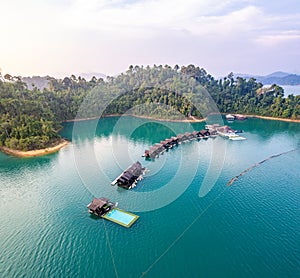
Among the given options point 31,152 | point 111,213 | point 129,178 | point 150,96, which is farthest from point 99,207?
point 150,96

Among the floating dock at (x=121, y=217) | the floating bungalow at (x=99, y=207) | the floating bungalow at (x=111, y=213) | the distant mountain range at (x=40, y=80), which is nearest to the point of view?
the floating dock at (x=121, y=217)

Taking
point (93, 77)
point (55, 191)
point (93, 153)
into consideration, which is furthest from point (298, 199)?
point (93, 77)

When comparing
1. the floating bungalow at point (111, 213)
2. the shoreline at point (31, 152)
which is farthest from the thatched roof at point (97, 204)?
the shoreline at point (31, 152)

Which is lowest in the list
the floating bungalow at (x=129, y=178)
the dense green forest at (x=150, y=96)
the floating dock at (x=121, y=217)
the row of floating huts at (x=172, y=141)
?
the floating dock at (x=121, y=217)

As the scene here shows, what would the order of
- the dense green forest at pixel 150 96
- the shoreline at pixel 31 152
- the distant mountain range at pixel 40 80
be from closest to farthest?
the shoreline at pixel 31 152 < the dense green forest at pixel 150 96 < the distant mountain range at pixel 40 80

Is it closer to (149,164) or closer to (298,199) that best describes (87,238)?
(149,164)

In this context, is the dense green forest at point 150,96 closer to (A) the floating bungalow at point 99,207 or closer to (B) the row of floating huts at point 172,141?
(B) the row of floating huts at point 172,141

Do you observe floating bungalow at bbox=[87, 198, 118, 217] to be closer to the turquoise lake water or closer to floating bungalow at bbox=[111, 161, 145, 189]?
the turquoise lake water

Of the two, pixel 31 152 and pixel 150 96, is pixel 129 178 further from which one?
pixel 150 96
